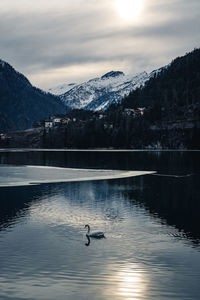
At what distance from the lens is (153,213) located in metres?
59.7

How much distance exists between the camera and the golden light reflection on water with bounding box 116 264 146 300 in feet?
94.8

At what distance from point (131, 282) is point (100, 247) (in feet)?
33.0

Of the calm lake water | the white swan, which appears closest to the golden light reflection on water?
the calm lake water

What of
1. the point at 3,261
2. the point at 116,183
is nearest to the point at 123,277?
the point at 3,261

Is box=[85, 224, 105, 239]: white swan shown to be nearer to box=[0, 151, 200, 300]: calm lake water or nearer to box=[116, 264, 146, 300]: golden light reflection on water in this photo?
box=[0, 151, 200, 300]: calm lake water

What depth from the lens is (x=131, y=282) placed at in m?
31.1

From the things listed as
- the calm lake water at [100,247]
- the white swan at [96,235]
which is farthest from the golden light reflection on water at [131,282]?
the white swan at [96,235]

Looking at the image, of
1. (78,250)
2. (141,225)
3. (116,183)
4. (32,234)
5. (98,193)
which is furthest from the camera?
(116,183)

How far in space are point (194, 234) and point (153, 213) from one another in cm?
1283

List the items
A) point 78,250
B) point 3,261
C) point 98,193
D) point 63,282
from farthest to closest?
point 98,193
point 78,250
point 3,261
point 63,282

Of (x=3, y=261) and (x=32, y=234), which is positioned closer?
(x=3, y=261)

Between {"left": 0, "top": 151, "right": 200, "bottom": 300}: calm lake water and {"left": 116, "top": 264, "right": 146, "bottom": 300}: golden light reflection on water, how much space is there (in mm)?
77

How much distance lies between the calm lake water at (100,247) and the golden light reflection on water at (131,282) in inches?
3.0

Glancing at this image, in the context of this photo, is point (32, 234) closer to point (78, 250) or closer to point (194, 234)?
point (78, 250)
